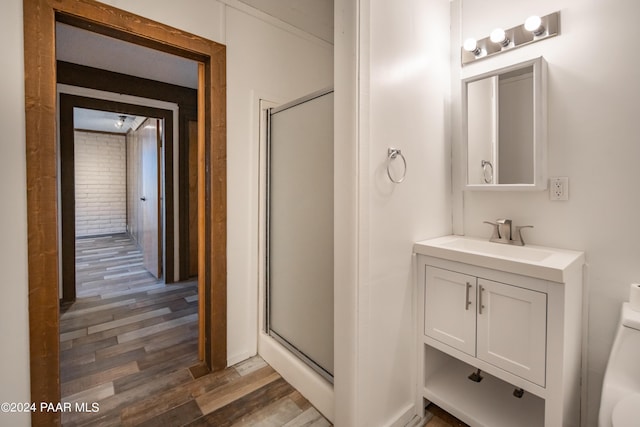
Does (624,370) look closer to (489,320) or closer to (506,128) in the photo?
(489,320)

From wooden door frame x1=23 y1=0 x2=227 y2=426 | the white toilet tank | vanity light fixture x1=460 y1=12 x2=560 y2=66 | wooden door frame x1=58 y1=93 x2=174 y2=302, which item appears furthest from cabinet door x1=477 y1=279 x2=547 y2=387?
wooden door frame x1=58 y1=93 x2=174 y2=302

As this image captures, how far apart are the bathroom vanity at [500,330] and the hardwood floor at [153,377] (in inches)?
28.1

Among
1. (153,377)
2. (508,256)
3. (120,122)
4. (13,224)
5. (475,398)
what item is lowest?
(153,377)

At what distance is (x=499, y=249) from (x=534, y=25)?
1106mm

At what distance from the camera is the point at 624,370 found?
1.12 metres

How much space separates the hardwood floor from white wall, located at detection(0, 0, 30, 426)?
449 millimetres

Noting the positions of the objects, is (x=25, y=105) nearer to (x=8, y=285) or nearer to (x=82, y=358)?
(x=8, y=285)

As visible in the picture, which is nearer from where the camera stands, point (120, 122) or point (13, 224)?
point (13, 224)

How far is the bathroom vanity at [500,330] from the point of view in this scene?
1.12m

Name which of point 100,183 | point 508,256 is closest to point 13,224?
point 508,256

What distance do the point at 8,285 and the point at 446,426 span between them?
2.10 metres

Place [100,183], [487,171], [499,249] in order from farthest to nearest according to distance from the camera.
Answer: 1. [100,183]
2. [487,171]
3. [499,249]

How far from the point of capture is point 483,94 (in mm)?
1643

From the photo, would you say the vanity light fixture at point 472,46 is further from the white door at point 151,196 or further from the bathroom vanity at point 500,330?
the white door at point 151,196
